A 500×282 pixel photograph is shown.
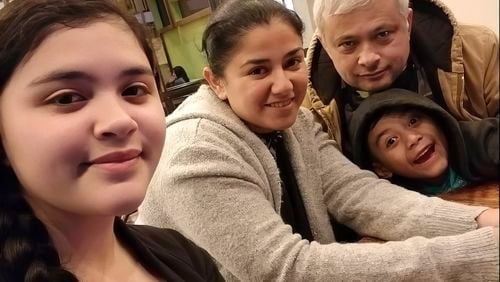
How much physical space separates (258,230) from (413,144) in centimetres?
24

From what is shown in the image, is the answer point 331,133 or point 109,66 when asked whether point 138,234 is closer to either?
point 109,66

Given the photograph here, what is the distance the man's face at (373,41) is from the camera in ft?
2.81

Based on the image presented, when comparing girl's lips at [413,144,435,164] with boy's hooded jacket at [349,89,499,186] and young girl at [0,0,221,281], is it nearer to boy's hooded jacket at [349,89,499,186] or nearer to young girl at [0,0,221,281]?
boy's hooded jacket at [349,89,499,186]

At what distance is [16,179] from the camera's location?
0.48 metres

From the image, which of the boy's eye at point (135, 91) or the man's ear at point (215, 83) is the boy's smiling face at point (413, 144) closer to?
the man's ear at point (215, 83)

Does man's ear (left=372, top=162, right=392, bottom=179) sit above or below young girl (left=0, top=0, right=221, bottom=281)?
below

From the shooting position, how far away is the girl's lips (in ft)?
2.36

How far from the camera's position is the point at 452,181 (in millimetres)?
736

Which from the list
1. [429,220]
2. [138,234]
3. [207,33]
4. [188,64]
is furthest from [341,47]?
[188,64]

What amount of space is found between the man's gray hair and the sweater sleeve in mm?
270

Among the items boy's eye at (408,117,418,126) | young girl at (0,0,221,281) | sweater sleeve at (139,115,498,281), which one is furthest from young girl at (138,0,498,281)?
young girl at (0,0,221,281)

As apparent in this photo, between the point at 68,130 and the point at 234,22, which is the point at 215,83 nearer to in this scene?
the point at 234,22

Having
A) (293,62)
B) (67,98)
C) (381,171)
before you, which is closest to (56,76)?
(67,98)

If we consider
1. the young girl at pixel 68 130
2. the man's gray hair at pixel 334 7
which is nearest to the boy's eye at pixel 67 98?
the young girl at pixel 68 130
